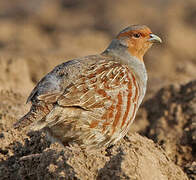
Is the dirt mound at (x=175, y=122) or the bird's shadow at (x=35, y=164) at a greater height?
the bird's shadow at (x=35, y=164)

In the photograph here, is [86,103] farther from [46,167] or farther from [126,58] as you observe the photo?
[126,58]

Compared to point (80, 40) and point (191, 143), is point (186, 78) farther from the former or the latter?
point (80, 40)

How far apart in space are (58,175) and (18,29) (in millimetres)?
13145

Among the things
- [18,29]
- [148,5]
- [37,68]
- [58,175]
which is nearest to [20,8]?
[18,29]

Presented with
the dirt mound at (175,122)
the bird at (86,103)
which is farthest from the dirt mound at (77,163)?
the dirt mound at (175,122)

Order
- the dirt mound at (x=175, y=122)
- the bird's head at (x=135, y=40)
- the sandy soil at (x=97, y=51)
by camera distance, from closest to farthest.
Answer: the sandy soil at (x=97, y=51), the bird's head at (x=135, y=40), the dirt mound at (x=175, y=122)

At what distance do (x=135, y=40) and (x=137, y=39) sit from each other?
1.4 inches

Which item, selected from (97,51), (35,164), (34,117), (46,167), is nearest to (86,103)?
(34,117)

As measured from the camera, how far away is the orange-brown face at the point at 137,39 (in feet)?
19.7

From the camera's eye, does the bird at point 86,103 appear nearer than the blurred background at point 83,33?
Yes

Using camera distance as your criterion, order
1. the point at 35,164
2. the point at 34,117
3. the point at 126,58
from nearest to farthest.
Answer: the point at 35,164 < the point at 34,117 < the point at 126,58

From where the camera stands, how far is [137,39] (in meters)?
6.09

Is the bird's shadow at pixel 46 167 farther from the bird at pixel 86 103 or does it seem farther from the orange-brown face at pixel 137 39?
the orange-brown face at pixel 137 39

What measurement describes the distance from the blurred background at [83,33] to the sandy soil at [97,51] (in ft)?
0.09
